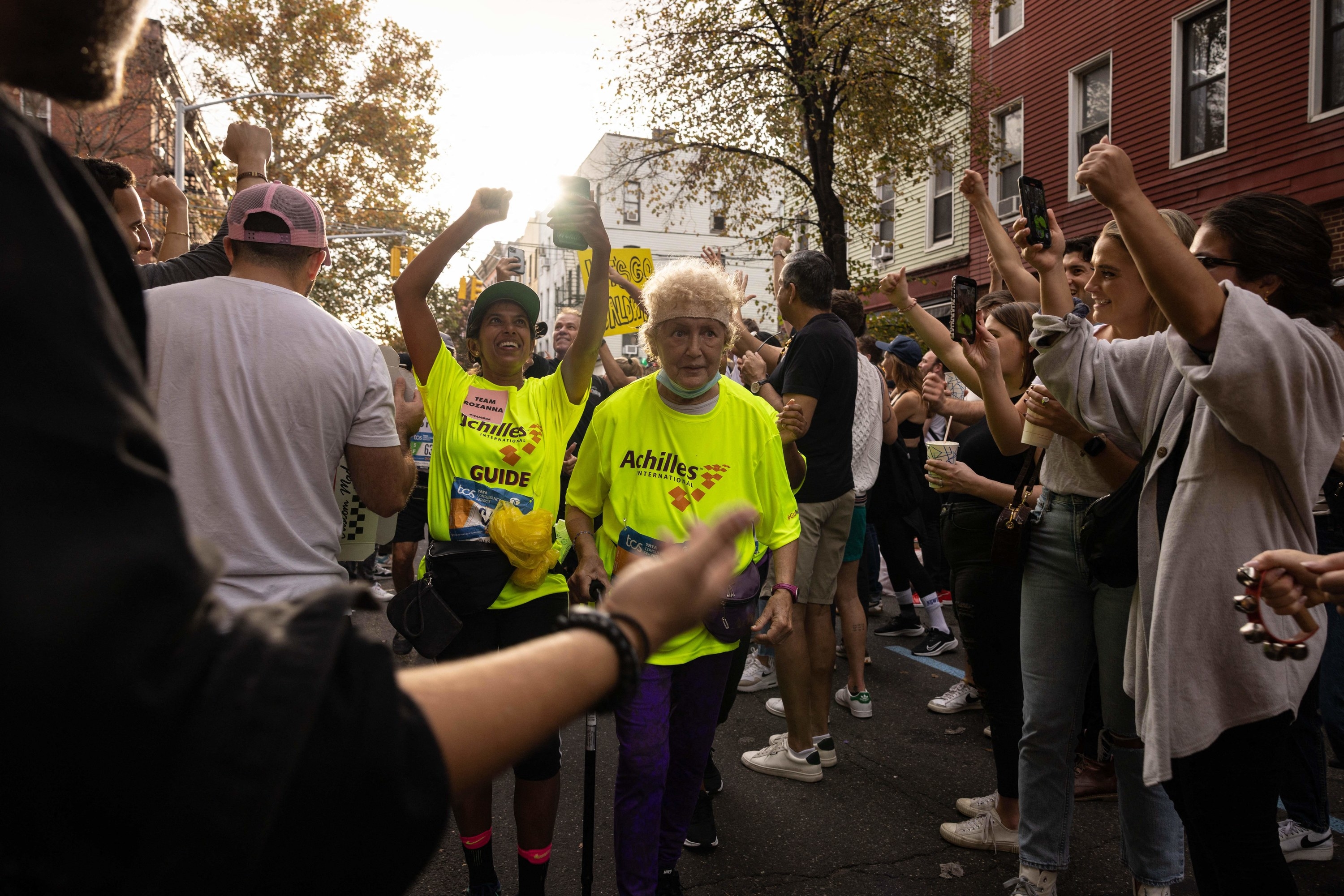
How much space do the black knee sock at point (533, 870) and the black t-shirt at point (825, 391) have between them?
2282 mm

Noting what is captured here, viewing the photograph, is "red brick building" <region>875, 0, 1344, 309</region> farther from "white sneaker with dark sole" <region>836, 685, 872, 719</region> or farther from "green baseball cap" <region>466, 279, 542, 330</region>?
"green baseball cap" <region>466, 279, 542, 330</region>

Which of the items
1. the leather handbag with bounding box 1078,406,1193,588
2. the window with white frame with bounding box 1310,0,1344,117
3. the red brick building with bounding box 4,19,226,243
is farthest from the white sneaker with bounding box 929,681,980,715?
the red brick building with bounding box 4,19,226,243


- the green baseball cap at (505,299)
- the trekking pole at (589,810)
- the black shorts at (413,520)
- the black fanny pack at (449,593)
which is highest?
the green baseball cap at (505,299)

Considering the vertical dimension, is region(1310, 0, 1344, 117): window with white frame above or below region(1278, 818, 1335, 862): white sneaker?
above

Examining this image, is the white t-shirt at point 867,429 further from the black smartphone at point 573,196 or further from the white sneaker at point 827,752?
the black smartphone at point 573,196

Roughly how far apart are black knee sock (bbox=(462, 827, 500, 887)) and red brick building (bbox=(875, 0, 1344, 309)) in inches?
402

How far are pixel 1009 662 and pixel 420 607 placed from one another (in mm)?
2239

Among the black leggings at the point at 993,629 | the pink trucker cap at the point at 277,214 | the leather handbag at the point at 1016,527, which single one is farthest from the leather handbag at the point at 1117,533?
the pink trucker cap at the point at 277,214

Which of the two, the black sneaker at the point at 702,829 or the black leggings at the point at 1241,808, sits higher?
the black leggings at the point at 1241,808

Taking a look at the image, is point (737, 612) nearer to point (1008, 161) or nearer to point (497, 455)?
point (497, 455)

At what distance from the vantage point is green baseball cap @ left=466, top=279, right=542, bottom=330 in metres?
3.48

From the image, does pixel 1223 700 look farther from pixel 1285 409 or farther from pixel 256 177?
pixel 256 177

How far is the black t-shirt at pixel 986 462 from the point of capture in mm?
3545

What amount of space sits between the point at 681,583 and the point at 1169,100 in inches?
655
